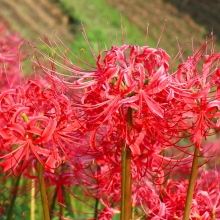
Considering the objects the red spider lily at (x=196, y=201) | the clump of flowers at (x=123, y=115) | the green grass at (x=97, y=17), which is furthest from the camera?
the green grass at (x=97, y=17)

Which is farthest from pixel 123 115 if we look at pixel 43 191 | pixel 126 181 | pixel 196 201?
pixel 196 201

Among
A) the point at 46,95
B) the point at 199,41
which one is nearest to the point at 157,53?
the point at 46,95

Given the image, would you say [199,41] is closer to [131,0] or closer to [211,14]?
[211,14]

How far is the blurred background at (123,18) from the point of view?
16.0 metres

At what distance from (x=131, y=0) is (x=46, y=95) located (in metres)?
18.7

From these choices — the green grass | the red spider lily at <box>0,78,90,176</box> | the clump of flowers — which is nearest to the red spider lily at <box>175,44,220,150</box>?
the clump of flowers

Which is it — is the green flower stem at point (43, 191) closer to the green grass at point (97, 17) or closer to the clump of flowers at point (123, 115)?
the clump of flowers at point (123, 115)

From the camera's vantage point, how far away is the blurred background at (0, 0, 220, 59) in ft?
52.4

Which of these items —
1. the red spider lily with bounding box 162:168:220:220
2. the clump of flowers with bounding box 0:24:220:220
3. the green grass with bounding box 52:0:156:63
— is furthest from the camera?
the green grass with bounding box 52:0:156:63

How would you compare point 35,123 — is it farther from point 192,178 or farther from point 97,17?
point 97,17

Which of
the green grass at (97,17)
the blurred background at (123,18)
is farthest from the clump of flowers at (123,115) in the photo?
the green grass at (97,17)

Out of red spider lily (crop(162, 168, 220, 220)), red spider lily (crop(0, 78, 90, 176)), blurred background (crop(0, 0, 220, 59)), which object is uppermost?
blurred background (crop(0, 0, 220, 59))

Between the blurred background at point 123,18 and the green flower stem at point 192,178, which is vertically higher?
the blurred background at point 123,18

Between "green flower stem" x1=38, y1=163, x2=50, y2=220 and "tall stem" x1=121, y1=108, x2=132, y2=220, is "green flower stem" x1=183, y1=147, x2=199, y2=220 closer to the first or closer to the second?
"tall stem" x1=121, y1=108, x2=132, y2=220
